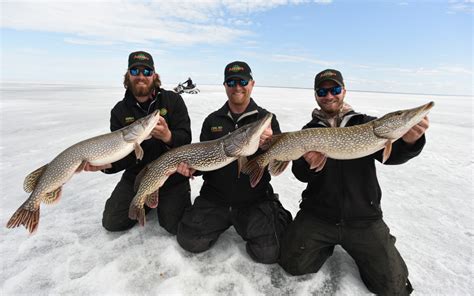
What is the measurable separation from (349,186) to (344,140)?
0.48m

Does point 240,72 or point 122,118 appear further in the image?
point 122,118

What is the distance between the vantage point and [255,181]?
2619 mm

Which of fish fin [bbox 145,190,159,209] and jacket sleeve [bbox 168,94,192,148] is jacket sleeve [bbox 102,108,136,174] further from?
fish fin [bbox 145,190,159,209]

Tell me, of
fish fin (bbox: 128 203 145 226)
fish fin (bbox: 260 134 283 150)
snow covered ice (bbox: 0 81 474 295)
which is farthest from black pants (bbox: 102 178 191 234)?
fish fin (bbox: 260 134 283 150)

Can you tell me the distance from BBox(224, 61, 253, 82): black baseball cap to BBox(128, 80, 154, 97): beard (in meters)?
1.02

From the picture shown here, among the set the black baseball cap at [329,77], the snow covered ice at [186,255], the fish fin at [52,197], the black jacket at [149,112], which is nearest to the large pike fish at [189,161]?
the snow covered ice at [186,255]

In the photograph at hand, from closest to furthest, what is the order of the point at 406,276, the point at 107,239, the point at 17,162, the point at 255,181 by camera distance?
1. the point at 406,276
2. the point at 255,181
3. the point at 107,239
4. the point at 17,162

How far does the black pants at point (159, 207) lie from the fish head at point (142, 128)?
928 millimetres

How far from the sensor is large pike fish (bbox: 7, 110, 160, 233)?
268cm

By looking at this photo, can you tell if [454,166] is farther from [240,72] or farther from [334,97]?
[240,72]

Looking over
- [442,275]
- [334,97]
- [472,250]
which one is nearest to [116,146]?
[334,97]

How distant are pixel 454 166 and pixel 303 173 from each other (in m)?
4.39

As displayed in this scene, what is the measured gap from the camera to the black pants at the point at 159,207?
121 inches

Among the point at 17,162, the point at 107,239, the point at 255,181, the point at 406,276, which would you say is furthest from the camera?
the point at 17,162
